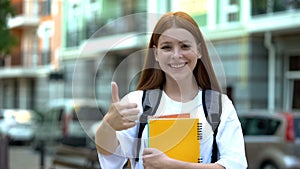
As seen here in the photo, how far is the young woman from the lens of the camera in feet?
5.89

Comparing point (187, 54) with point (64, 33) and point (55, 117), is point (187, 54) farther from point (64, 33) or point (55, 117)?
point (64, 33)

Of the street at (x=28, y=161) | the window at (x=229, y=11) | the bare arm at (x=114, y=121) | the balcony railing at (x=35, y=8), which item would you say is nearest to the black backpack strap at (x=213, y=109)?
the bare arm at (x=114, y=121)

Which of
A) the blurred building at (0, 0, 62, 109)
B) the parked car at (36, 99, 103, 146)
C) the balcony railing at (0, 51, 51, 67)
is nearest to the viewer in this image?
the parked car at (36, 99, 103, 146)

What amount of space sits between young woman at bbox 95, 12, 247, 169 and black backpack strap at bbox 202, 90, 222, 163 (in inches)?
0.5


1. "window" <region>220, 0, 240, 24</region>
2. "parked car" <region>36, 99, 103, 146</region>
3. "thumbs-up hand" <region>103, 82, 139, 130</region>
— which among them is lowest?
"parked car" <region>36, 99, 103, 146</region>

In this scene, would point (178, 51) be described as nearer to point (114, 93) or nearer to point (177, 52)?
point (177, 52)

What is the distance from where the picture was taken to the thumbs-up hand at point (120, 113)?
5.75ft

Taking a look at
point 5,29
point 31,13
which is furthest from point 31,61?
point 5,29

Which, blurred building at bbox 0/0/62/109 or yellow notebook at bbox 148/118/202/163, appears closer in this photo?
yellow notebook at bbox 148/118/202/163

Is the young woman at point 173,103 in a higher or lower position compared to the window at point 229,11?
lower

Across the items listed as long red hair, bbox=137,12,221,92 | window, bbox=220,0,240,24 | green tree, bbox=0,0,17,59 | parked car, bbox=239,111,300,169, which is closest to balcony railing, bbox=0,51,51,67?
window, bbox=220,0,240,24

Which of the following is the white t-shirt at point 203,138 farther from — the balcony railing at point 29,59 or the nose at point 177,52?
the balcony railing at point 29,59

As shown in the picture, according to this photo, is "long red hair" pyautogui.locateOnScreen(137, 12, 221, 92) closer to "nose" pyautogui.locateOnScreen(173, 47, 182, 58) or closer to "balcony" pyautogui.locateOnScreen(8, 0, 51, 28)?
"nose" pyautogui.locateOnScreen(173, 47, 182, 58)

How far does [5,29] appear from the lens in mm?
9227
